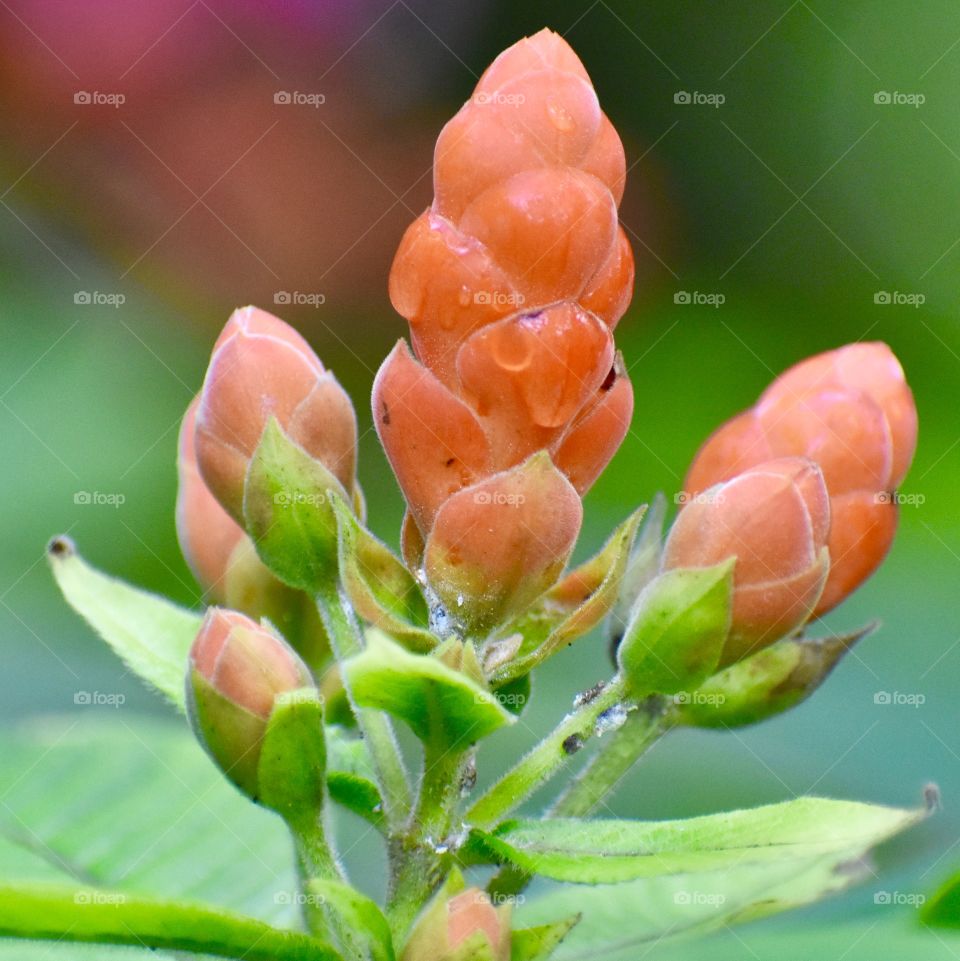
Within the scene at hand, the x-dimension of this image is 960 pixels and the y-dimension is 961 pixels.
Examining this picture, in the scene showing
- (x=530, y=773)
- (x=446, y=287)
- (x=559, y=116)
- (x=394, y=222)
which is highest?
(x=394, y=222)

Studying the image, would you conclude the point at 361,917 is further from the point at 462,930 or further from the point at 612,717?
the point at 612,717

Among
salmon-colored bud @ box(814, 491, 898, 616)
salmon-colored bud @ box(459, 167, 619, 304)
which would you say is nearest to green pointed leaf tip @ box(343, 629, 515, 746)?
salmon-colored bud @ box(459, 167, 619, 304)

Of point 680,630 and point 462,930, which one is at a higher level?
point 680,630

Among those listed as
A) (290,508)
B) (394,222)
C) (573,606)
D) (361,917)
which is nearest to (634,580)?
(573,606)

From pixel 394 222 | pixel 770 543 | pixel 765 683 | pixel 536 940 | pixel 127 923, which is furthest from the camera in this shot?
pixel 394 222

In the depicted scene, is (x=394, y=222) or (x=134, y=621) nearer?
(x=134, y=621)

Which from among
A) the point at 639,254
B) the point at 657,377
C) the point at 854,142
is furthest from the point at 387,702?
the point at 854,142

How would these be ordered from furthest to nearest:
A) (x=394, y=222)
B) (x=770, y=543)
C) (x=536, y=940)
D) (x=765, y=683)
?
(x=394, y=222) < (x=765, y=683) < (x=770, y=543) < (x=536, y=940)
